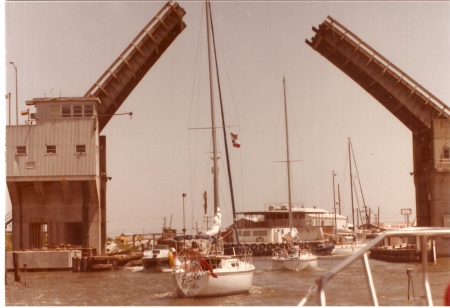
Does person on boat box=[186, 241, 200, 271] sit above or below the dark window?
below

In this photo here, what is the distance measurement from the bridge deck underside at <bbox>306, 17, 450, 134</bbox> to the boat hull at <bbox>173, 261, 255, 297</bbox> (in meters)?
A: 10.1

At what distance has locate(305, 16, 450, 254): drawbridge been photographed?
25.4m

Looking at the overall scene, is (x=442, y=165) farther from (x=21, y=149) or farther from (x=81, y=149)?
(x=21, y=149)

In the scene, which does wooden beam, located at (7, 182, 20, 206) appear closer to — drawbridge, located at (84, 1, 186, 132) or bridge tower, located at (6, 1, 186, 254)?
bridge tower, located at (6, 1, 186, 254)

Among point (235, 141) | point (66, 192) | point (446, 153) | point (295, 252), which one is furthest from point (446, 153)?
point (66, 192)

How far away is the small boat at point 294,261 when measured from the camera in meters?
28.2

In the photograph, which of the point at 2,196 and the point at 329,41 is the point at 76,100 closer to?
the point at 329,41

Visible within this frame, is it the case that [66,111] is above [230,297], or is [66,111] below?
above

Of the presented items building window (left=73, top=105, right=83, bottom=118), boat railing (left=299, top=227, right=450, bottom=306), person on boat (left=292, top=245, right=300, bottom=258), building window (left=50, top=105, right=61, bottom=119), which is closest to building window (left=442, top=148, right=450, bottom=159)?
person on boat (left=292, top=245, right=300, bottom=258)

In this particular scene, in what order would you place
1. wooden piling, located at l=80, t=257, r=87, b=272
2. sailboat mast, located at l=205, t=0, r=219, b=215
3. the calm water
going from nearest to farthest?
the calm water → sailboat mast, located at l=205, t=0, r=219, b=215 → wooden piling, located at l=80, t=257, r=87, b=272

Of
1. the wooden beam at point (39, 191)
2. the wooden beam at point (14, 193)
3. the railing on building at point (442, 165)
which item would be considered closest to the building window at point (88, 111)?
the wooden beam at point (39, 191)

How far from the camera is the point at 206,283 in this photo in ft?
56.1

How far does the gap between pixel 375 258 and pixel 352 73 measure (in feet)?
31.2

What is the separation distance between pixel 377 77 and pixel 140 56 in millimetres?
8282
